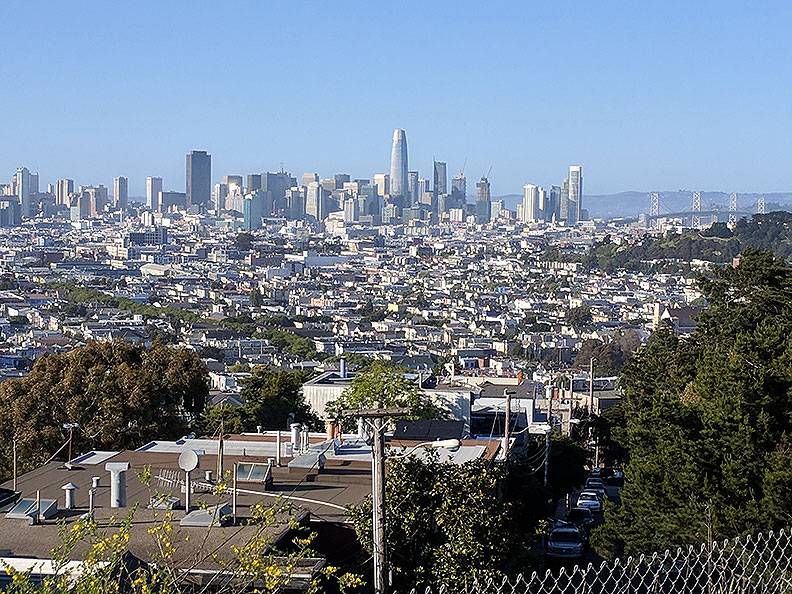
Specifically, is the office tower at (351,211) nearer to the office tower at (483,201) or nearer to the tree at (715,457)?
the office tower at (483,201)

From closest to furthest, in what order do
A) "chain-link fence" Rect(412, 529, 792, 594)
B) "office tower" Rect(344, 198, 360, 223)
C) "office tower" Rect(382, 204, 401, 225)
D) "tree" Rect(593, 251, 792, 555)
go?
1. "chain-link fence" Rect(412, 529, 792, 594)
2. "tree" Rect(593, 251, 792, 555)
3. "office tower" Rect(344, 198, 360, 223)
4. "office tower" Rect(382, 204, 401, 225)

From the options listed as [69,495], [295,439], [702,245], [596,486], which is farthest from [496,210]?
[69,495]

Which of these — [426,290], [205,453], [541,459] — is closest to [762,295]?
[541,459]

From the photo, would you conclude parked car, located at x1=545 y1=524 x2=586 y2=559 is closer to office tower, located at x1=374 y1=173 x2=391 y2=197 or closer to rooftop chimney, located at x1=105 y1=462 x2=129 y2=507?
rooftop chimney, located at x1=105 y1=462 x2=129 y2=507

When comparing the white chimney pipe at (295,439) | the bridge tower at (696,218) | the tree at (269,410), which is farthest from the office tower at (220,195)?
the white chimney pipe at (295,439)

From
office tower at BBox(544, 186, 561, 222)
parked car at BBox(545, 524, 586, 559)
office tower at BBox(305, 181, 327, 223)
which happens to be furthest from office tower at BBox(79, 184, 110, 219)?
parked car at BBox(545, 524, 586, 559)

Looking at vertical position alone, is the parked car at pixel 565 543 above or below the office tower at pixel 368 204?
below
